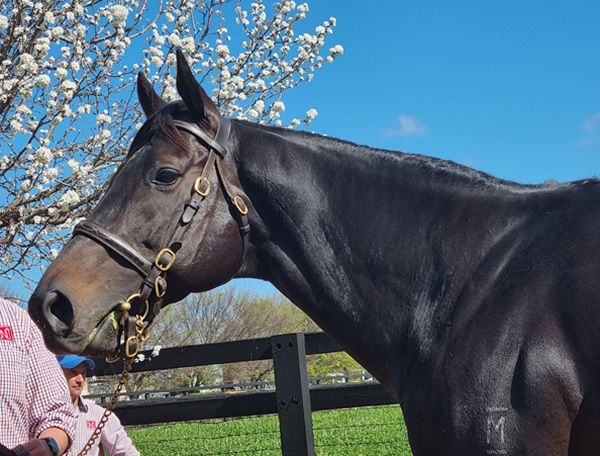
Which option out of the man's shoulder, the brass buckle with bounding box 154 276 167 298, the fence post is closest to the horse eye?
the brass buckle with bounding box 154 276 167 298

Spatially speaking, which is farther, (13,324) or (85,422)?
(85,422)

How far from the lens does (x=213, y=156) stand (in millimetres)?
2234

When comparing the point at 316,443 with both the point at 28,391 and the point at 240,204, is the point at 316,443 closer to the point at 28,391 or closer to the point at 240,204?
the point at 28,391

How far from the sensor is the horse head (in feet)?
6.50

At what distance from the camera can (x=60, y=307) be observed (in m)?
1.98

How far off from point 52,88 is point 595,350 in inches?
228

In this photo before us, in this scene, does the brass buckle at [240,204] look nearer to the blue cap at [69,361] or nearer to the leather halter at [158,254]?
the leather halter at [158,254]

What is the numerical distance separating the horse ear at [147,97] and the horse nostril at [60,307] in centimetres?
91


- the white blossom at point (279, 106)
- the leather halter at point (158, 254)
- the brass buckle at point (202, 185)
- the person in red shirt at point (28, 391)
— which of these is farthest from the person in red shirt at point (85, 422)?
the white blossom at point (279, 106)

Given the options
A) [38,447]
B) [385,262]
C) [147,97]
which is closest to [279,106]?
[147,97]

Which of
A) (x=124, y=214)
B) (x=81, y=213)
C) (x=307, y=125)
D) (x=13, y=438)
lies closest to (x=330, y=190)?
(x=124, y=214)

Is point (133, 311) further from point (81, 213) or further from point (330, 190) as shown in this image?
point (81, 213)

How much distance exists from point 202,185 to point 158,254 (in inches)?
11.3

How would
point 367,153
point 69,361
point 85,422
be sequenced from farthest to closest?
point 85,422, point 69,361, point 367,153
